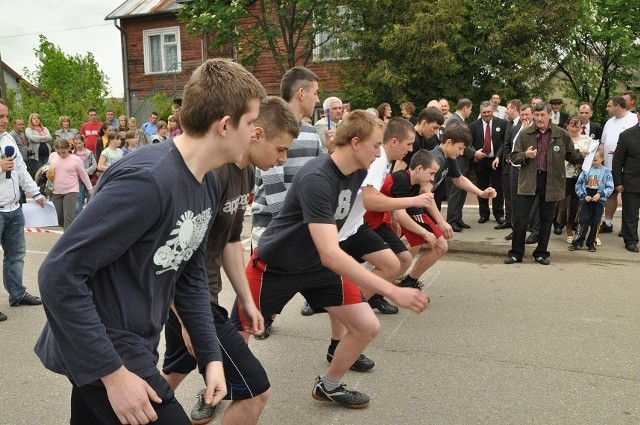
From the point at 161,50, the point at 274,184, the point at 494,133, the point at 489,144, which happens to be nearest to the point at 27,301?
the point at 274,184

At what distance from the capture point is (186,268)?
2234 mm

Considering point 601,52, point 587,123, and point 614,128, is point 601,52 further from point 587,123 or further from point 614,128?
→ point 614,128

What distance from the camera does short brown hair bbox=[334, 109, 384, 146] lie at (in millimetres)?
3352

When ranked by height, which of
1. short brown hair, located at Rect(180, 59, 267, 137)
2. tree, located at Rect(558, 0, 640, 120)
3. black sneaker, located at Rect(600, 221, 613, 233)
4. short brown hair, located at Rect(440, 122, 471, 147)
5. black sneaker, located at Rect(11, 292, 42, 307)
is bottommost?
black sneaker, located at Rect(11, 292, 42, 307)

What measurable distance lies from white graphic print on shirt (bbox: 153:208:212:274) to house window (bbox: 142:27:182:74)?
82.2ft

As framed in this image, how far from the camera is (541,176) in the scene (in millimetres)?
7551

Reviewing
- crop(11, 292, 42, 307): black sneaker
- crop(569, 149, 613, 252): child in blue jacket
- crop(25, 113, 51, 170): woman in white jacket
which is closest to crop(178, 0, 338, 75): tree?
crop(25, 113, 51, 170): woman in white jacket

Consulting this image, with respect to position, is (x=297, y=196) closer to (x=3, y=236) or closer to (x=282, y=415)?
(x=282, y=415)

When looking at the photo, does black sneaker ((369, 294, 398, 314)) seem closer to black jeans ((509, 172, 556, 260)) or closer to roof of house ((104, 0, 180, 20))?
black jeans ((509, 172, 556, 260))

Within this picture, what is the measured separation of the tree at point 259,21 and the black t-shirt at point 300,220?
1363 cm

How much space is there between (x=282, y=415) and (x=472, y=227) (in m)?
6.87

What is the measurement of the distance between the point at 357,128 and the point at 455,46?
13.5 metres

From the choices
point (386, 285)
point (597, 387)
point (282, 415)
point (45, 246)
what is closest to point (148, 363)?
point (386, 285)

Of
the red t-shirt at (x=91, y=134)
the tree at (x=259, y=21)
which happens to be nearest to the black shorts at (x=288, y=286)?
the red t-shirt at (x=91, y=134)
